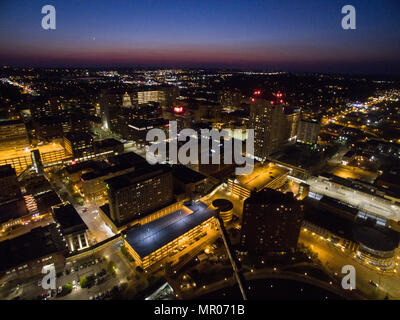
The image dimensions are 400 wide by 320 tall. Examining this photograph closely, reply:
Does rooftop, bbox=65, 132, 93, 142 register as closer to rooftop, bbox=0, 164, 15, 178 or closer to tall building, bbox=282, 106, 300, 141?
rooftop, bbox=0, 164, 15, 178

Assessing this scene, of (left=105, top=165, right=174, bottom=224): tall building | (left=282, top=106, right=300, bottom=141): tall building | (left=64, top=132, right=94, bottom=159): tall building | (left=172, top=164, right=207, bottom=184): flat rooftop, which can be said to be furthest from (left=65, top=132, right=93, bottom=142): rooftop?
(left=282, top=106, right=300, bottom=141): tall building

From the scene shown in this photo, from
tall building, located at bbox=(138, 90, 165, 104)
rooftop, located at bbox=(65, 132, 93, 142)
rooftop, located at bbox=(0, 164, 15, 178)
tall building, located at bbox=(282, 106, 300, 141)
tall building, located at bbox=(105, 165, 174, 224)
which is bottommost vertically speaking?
tall building, located at bbox=(105, 165, 174, 224)

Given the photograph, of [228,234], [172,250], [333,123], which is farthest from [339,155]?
[172,250]

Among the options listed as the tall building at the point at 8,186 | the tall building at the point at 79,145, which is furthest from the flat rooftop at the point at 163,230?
the tall building at the point at 79,145

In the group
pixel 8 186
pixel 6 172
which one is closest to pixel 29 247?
pixel 8 186

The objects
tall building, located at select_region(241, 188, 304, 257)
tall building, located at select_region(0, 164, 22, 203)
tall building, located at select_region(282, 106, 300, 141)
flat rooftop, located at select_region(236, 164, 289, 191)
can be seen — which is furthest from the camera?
tall building, located at select_region(282, 106, 300, 141)

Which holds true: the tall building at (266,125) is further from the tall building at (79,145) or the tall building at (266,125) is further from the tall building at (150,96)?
the tall building at (150,96)
